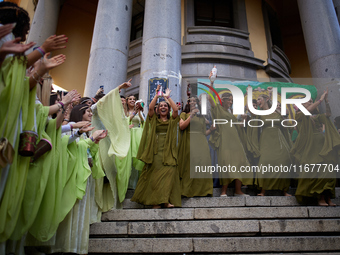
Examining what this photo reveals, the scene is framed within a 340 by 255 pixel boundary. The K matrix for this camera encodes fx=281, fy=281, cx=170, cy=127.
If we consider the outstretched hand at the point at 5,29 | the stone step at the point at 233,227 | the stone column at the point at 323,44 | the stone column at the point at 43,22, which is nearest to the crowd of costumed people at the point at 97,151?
the outstretched hand at the point at 5,29

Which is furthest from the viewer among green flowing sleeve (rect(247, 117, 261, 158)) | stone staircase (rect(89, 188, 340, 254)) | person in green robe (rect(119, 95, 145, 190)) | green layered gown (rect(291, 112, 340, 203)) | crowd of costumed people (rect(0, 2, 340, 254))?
green flowing sleeve (rect(247, 117, 261, 158))

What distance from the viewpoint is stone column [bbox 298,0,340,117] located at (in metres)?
7.71

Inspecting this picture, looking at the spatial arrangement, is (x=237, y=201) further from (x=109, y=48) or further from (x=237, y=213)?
(x=109, y=48)

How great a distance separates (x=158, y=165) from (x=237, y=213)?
143 centimetres

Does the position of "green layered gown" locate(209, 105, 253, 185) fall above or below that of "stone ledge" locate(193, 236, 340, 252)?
above

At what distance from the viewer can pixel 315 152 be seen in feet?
15.4

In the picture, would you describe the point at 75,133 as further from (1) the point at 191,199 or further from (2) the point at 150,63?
(2) the point at 150,63

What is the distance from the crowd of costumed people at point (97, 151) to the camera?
8.16 ft

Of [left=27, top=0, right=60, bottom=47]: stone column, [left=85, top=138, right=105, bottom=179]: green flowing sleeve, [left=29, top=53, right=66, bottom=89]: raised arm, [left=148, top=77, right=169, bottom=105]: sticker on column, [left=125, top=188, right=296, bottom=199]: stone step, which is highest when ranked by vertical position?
[left=27, top=0, right=60, bottom=47]: stone column

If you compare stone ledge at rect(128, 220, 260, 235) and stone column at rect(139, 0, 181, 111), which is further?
stone column at rect(139, 0, 181, 111)

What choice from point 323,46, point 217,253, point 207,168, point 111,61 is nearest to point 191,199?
point 207,168

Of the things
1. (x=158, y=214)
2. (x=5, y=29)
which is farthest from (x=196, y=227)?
A: (x=5, y=29)

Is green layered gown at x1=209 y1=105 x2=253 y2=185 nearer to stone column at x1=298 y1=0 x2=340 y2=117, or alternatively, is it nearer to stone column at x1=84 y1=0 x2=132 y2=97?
stone column at x1=84 y1=0 x2=132 y2=97

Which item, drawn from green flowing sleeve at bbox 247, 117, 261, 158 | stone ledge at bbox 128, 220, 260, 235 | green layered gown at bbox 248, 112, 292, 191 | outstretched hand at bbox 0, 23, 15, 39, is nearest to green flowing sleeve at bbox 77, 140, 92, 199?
stone ledge at bbox 128, 220, 260, 235
